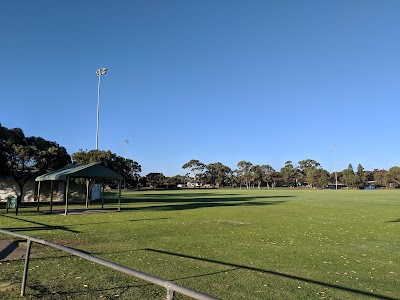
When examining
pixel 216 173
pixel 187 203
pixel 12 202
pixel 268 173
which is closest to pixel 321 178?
pixel 268 173

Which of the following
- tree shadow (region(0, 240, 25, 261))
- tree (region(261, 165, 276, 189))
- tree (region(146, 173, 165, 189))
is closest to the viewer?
tree shadow (region(0, 240, 25, 261))

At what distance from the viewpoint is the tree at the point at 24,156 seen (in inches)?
1300

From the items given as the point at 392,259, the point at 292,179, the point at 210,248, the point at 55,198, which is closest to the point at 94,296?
the point at 210,248

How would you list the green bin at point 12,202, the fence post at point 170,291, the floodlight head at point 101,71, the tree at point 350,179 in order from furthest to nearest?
the tree at point 350,179 < the floodlight head at point 101,71 < the green bin at point 12,202 < the fence post at point 170,291

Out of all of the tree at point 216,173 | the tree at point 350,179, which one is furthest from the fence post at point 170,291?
the tree at point 216,173

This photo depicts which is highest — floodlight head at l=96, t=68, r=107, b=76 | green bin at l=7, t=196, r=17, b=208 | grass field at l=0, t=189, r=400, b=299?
floodlight head at l=96, t=68, r=107, b=76

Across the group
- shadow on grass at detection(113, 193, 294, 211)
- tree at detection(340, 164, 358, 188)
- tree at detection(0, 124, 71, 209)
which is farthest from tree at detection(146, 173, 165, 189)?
tree at detection(0, 124, 71, 209)

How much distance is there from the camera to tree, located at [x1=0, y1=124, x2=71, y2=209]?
33031 mm

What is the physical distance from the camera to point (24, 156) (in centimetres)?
3359

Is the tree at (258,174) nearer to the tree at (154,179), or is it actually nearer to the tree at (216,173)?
the tree at (216,173)

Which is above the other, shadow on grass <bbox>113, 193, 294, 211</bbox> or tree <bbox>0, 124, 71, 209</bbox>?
tree <bbox>0, 124, 71, 209</bbox>

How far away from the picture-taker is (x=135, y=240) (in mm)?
11523

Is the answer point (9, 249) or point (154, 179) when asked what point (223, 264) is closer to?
point (9, 249)

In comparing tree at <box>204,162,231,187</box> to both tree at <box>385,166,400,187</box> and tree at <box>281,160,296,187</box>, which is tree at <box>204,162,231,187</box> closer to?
tree at <box>281,160,296,187</box>
